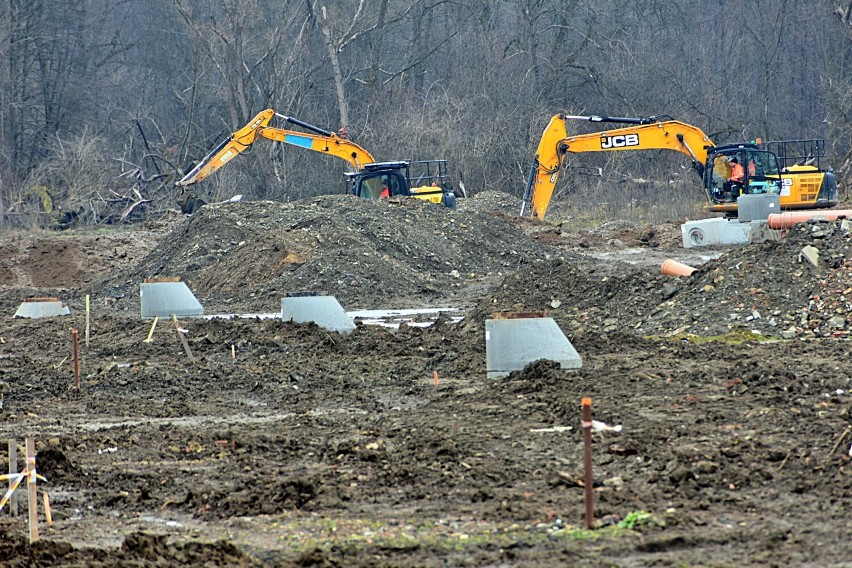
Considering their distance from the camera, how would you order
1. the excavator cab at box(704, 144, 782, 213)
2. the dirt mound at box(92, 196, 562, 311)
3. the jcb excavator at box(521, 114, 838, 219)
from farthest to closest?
the jcb excavator at box(521, 114, 838, 219)
the excavator cab at box(704, 144, 782, 213)
the dirt mound at box(92, 196, 562, 311)

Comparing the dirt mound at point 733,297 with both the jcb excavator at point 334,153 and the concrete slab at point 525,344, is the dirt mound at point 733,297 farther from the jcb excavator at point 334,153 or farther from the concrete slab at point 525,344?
the jcb excavator at point 334,153

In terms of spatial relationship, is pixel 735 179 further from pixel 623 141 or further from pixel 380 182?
pixel 380 182

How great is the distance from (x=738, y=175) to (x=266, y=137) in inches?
519

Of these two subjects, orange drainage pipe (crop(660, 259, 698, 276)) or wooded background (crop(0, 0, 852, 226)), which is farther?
wooded background (crop(0, 0, 852, 226))

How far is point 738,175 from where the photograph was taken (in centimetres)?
2797

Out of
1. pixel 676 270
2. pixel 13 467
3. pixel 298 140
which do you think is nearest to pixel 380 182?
pixel 298 140

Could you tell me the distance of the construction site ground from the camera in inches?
251

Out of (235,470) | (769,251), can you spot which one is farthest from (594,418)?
(769,251)

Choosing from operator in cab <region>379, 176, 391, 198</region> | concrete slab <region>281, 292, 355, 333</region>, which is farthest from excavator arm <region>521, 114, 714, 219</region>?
concrete slab <region>281, 292, 355, 333</region>

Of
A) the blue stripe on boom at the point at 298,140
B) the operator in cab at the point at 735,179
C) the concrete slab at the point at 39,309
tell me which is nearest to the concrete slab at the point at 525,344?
the concrete slab at the point at 39,309

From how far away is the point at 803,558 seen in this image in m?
5.72

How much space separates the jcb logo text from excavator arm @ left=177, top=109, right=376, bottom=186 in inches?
291

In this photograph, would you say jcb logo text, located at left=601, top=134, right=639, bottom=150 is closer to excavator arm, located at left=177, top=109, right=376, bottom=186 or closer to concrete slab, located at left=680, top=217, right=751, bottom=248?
concrete slab, located at left=680, top=217, right=751, bottom=248

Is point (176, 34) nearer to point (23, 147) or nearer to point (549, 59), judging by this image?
point (23, 147)
